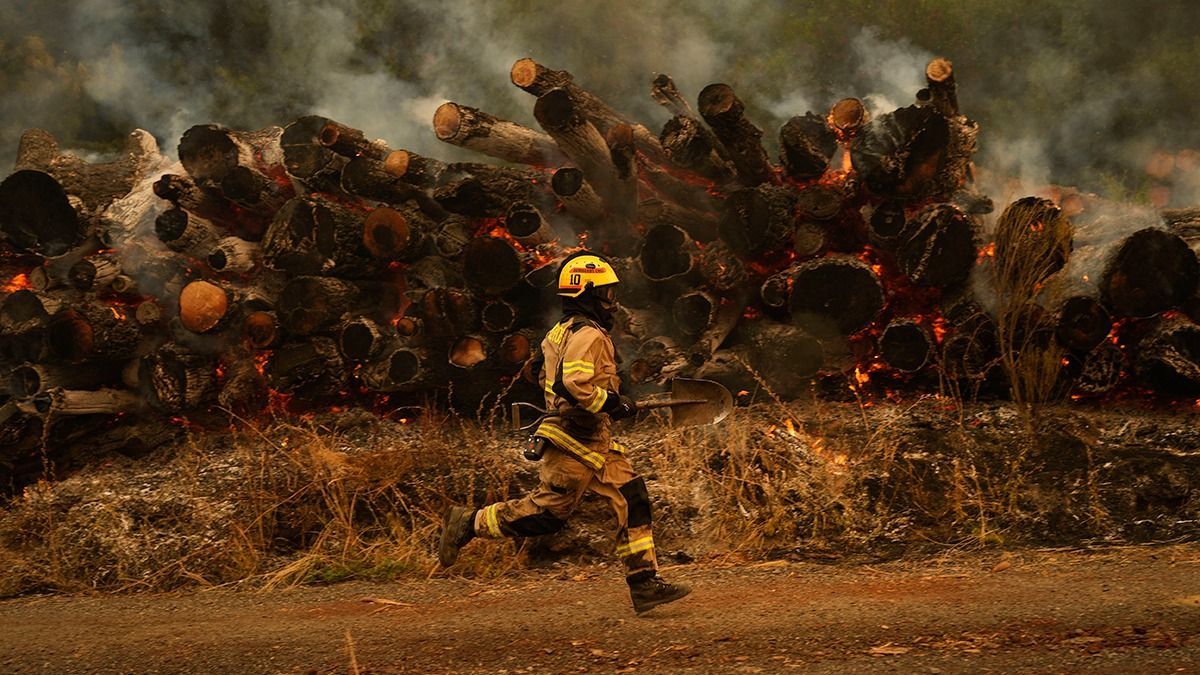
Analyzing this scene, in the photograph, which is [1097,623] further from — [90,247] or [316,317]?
[90,247]

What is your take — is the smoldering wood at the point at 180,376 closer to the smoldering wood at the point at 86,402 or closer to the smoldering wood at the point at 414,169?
the smoldering wood at the point at 86,402

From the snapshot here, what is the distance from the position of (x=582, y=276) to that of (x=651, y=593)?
1.61 metres

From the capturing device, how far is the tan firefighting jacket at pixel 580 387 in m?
4.58

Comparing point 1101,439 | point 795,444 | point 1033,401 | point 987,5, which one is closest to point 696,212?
point 795,444

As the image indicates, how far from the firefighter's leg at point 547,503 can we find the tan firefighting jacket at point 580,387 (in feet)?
0.27

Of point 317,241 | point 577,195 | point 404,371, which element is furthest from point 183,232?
point 577,195

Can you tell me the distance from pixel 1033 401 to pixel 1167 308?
3.25 feet

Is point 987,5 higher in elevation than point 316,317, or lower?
higher

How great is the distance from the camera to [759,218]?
6.74 m

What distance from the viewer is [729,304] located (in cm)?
714

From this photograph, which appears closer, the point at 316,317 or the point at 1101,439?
the point at 1101,439

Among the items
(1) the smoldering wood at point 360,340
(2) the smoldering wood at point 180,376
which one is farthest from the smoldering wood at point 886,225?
(2) the smoldering wood at point 180,376

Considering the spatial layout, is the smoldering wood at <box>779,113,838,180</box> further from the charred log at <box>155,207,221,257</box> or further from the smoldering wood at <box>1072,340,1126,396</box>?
the charred log at <box>155,207,221,257</box>

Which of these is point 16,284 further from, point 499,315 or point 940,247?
point 940,247
